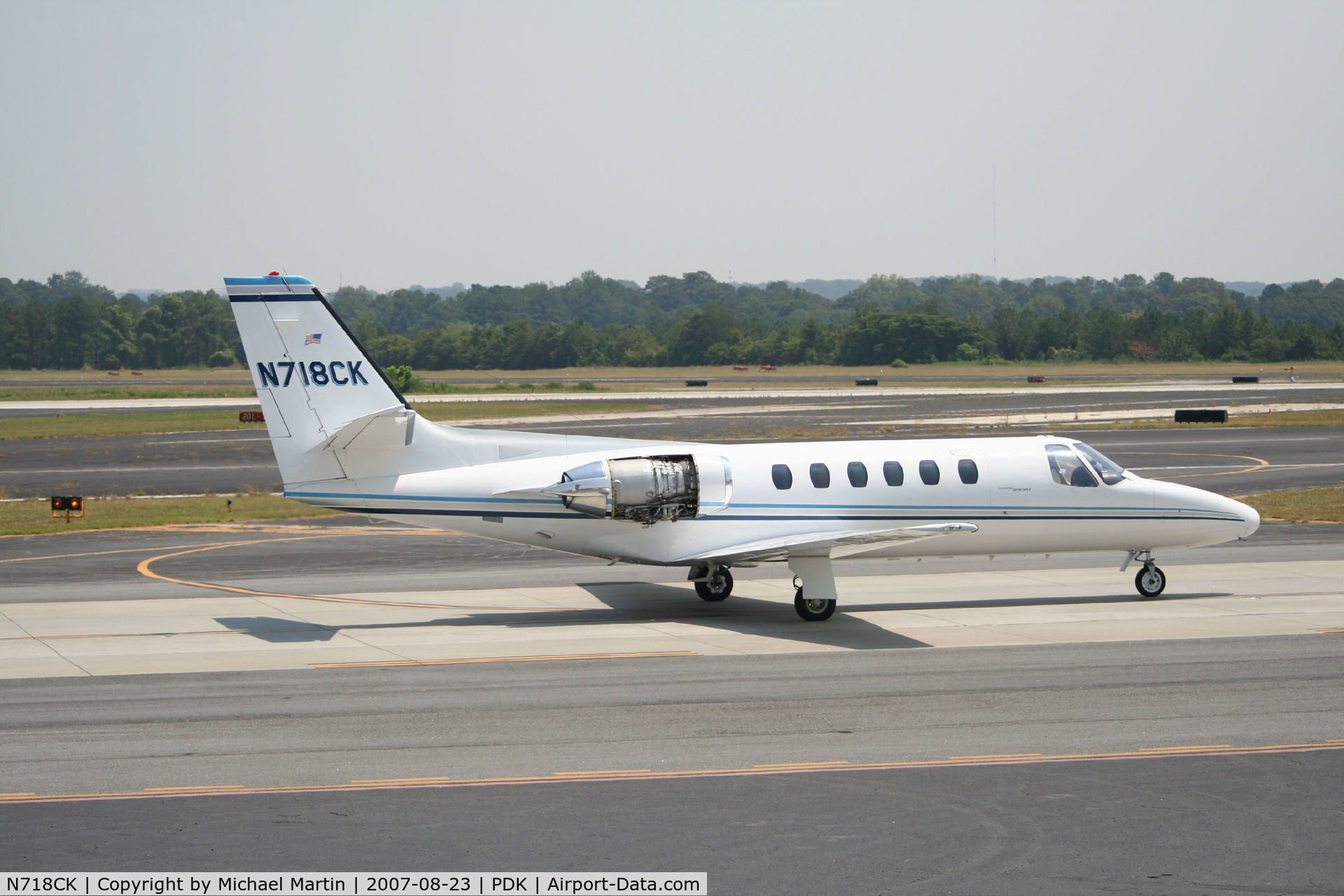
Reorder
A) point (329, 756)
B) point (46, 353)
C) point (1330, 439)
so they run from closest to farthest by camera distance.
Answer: point (329, 756) → point (1330, 439) → point (46, 353)

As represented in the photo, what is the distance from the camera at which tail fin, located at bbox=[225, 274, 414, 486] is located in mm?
22703

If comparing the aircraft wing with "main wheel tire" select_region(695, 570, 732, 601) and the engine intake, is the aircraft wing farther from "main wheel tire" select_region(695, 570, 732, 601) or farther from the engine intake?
"main wheel tire" select_region(695, 570, 732, 601)

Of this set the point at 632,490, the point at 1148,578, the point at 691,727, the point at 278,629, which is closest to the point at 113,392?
the point at 278,629

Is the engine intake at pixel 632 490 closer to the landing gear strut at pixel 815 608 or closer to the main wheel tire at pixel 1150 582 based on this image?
the landing gear strut at pixel 815 608

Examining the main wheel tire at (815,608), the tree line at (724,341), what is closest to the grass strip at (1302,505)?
the main wheel tire at (815,608)

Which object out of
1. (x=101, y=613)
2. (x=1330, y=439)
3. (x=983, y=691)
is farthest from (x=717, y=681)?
(x=1330, y=439)

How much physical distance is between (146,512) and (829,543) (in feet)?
90.9

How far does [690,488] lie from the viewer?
24031 millimetres

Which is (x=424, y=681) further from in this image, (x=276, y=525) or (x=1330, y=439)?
(x=1330, y=439)

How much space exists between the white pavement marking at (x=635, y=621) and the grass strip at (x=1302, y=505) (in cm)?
905

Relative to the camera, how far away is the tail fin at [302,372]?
22.7m

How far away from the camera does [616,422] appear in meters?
76.8

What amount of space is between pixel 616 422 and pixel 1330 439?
3836cm
